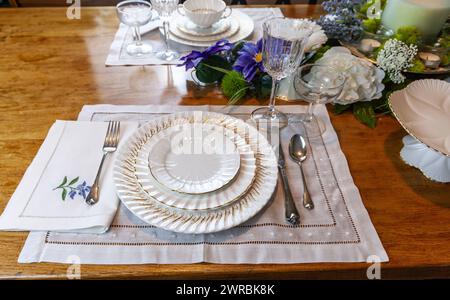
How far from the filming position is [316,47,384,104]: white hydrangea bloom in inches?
26.7

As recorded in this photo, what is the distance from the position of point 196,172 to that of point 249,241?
134 millimetres

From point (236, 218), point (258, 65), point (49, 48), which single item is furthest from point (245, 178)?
point (49, 48)

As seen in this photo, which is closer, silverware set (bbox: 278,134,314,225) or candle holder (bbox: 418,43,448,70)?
silverware set (bbox: 278,134,314,225)

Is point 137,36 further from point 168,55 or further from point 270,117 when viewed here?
point 270,117

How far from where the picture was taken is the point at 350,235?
494mm

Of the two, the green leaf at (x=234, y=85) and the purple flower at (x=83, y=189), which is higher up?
the green leaf at (x=234, y=85)

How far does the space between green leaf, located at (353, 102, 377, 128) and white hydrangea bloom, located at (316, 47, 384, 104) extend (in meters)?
0.02

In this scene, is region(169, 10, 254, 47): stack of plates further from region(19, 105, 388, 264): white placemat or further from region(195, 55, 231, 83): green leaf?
region(19, 105, 388, 264): white placemat

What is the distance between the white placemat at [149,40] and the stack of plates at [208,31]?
0.07ft

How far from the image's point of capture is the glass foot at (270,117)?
26.7 inches

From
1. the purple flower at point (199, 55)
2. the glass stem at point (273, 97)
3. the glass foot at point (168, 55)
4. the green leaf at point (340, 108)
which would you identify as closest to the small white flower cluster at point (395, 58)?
the green leaf at point (340, 108)

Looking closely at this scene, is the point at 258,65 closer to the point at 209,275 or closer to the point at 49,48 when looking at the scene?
the point at 209,275

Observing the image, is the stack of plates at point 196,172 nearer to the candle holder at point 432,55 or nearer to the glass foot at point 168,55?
the glass foot at point 168,55

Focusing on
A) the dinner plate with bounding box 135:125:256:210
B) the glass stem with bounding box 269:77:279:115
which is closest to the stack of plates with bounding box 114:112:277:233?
the dinner plate with bounding box 135:125:256:210
